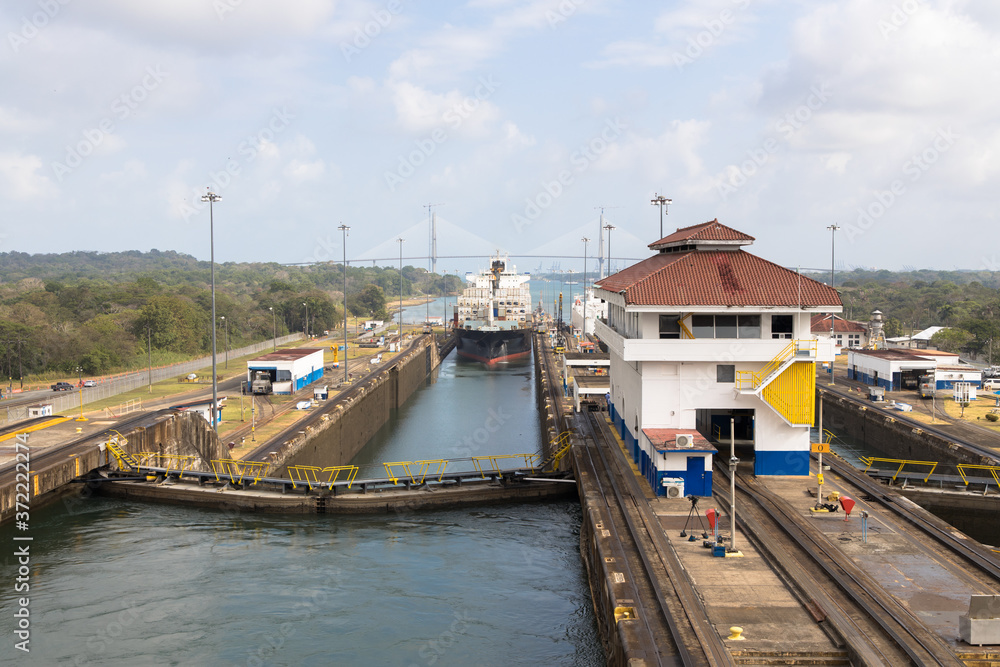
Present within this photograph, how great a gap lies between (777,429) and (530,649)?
11.4 metres

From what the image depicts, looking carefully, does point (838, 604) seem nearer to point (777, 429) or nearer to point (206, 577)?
point (777, 429)

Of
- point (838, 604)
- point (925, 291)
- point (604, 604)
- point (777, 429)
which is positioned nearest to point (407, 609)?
point (604, 604)

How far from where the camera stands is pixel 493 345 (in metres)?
89.5

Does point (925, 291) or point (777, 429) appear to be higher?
point (925, 291)

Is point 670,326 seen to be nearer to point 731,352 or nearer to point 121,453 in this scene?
point 731,352

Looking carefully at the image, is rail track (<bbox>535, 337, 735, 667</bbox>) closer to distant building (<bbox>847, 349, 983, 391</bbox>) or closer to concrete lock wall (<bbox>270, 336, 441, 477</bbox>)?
concrete lock wall (<bbox>270, 336, 441, 477</bbox>)

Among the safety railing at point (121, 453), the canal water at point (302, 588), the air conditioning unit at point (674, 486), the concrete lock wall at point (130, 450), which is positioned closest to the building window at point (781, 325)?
the air conditioning unit at point (674, 486)

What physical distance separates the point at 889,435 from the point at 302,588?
108 feet

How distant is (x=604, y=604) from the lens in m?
16.7

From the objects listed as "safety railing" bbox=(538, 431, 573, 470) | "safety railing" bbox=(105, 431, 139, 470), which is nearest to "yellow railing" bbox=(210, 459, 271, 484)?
"safety railing" bbox=(105, 431, 139, 470)

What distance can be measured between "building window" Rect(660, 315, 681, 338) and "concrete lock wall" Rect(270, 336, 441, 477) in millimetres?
16752

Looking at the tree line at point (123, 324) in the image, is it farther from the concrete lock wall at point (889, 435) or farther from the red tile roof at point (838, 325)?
the concrete lock wall at point (889, 435)

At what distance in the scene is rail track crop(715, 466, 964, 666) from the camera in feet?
41.5

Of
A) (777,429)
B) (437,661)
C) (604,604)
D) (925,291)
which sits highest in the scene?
(925,291)
